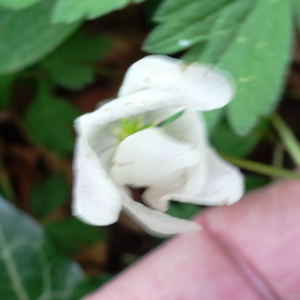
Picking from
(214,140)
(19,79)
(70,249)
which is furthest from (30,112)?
(214,140)

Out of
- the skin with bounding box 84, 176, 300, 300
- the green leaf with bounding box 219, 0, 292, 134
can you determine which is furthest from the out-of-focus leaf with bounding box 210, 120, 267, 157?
the green leaf with bounding box 219, 0, 292, 134

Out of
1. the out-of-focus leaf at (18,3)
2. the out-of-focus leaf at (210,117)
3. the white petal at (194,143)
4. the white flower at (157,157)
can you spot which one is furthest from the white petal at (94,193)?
the out-of-focus leaf at (18,3)

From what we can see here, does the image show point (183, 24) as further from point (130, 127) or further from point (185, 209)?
point (185, 209)

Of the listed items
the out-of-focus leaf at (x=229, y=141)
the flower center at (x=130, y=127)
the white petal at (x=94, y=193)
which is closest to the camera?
the white petal at (x=94, y=193)

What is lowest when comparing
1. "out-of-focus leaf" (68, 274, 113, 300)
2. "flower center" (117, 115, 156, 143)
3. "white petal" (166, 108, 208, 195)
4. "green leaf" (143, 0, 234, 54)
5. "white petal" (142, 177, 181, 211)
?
"out-of-focus leaf" (68, 274, 113, 300)

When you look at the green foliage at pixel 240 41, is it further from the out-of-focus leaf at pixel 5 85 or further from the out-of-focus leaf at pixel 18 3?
the out-of-focus leaf at pixel 5 85

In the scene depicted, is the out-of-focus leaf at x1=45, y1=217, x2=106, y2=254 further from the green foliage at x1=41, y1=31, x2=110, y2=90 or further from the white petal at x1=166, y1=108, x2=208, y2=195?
the white petal at x1=166, y1=108, x2=208, y2=195

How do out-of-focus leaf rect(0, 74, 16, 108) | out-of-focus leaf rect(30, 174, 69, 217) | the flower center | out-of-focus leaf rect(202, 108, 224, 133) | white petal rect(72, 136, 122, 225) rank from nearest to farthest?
white petal rect(72, 136, 122, 225), the flower center, out-of-focus leaf rect(202, 108, 224, 133), out-of-focus leaf rect(0, 74, 16, 108), out-of-focus leaf rect(30, 174, 69, 217)
